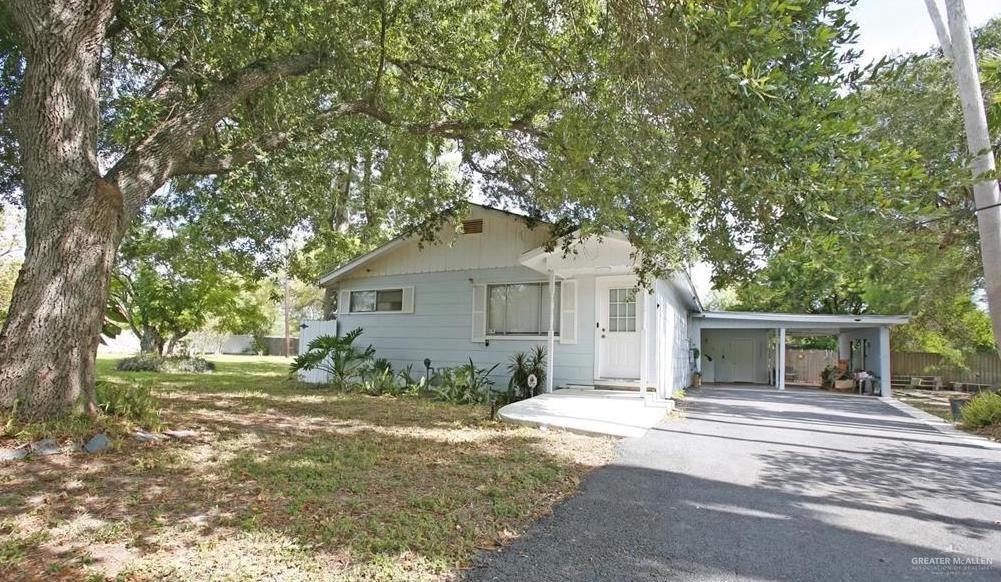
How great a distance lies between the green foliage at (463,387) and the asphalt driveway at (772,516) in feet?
12.9

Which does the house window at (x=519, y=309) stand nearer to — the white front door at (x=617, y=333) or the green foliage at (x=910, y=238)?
the white front door at (x=617, y=333)

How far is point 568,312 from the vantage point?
10188 millimetres

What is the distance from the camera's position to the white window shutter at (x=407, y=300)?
12.1m

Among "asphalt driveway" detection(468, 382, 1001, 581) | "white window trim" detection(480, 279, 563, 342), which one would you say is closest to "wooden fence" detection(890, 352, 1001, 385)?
"asphalt driveway" detection(468, 382, 1001, 581)

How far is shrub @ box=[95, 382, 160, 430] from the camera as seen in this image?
5457mm

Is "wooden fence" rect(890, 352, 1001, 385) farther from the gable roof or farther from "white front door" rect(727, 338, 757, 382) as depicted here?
the gable roof

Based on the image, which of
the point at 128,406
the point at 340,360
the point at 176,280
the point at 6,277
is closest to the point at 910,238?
the point at 340,360

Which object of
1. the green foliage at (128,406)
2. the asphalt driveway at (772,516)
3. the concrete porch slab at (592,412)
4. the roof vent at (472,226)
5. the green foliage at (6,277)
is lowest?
the asphalt driveway at (772,516)

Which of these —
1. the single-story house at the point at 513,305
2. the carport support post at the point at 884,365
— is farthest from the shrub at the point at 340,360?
the carport support post at the point at 884,365

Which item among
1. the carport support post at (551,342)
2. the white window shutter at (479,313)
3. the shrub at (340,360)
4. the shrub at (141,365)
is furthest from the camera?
the shrub at (141,365)

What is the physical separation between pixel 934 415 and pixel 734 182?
10303 millimetres

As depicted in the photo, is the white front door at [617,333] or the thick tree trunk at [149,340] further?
the thick tree trunk at [149,340]

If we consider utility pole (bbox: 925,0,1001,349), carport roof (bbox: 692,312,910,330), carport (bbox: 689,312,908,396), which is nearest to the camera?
utility pole (bbox: 925,0,1001,349)

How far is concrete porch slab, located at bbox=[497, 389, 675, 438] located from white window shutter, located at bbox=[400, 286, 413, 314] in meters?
4.33
